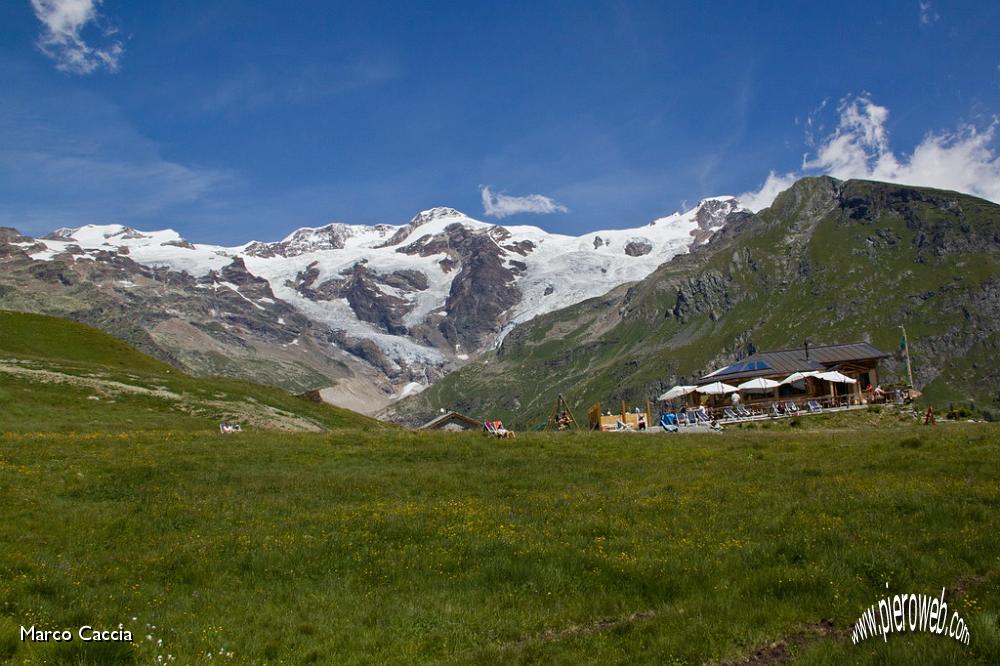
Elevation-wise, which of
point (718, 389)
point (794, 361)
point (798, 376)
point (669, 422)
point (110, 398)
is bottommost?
point (669, 422)

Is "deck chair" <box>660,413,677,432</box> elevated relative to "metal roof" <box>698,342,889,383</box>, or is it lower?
lower

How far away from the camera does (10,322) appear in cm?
8625

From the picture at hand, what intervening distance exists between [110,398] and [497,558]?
168 feet

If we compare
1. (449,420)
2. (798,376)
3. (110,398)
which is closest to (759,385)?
(798,376)

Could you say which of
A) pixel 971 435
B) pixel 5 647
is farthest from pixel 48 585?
pixel 971 435

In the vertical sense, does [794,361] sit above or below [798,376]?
above

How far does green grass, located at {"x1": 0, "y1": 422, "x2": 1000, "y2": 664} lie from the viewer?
42.1ft

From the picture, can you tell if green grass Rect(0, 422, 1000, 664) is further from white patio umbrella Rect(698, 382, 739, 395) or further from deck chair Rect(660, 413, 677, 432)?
white patio umbrella Rect(698, 382, 739, 395)

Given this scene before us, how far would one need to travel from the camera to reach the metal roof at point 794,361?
81625mm

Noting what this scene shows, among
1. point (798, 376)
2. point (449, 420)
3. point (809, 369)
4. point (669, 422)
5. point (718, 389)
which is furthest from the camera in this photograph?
point (449, 420)

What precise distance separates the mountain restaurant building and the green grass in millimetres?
47983

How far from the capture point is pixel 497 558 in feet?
57.9

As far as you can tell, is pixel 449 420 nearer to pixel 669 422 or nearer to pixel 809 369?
pixel 669 422

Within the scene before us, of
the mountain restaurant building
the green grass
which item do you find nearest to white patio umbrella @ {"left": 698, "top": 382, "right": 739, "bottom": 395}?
the mountain restaurant building
